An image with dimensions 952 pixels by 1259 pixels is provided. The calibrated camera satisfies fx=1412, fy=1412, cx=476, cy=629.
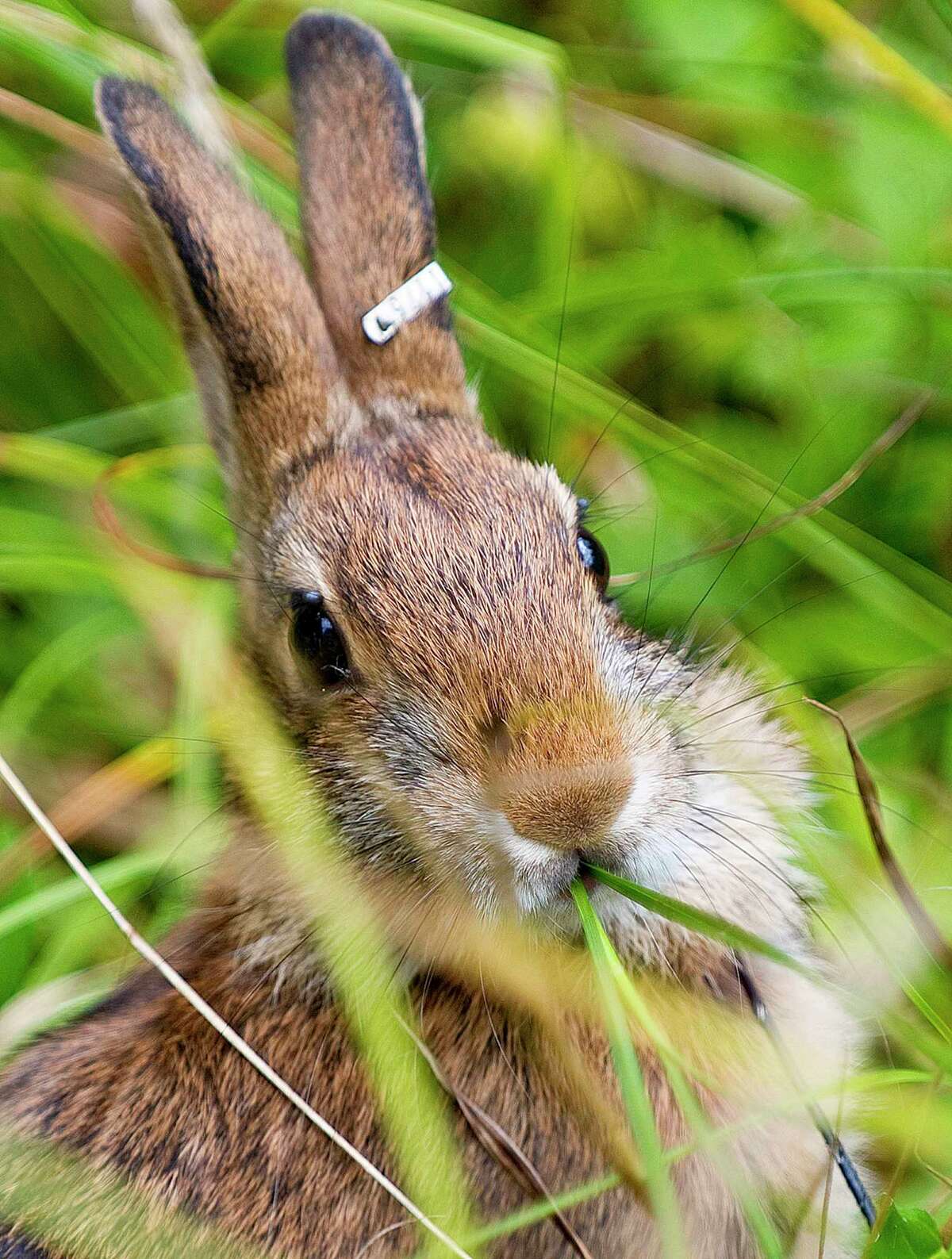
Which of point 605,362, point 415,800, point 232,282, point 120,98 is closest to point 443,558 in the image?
point 415,800

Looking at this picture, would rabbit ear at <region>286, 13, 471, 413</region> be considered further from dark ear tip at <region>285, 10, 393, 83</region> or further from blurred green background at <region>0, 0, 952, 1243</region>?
blurred green background at <region>0, 0, 952, 1243</region>

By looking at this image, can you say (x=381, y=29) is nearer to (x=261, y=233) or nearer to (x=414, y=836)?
(x=261, y=233)

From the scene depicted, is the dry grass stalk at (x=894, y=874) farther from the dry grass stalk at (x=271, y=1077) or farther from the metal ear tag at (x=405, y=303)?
the metal ear tag at (x=405, y=303)

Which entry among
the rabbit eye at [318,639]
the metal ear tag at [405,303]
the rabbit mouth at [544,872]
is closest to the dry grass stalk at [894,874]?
the rabbit mouth at [544,872]

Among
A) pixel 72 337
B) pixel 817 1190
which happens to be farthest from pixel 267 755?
pixel 72 337

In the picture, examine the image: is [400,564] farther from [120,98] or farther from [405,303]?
[120,98]

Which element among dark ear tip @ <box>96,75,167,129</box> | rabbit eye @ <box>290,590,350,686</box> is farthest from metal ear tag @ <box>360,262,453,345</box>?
rabbit eye @ <box>290,590,350,686</box>
